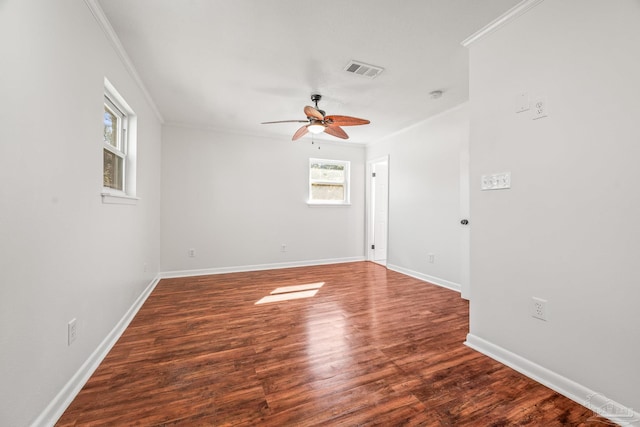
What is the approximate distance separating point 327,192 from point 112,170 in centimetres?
366

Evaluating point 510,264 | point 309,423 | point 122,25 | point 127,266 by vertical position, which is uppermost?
point 122,25

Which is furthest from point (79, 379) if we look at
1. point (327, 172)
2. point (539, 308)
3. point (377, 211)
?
point (377, 211)

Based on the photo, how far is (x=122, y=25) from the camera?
2.02 meters

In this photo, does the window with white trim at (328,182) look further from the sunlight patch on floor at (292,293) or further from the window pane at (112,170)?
the window pane at (112,170)

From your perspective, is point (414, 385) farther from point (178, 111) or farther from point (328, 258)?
point (178, 111)

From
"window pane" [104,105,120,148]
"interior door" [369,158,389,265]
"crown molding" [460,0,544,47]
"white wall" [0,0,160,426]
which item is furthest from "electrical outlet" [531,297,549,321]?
"interior door" [369,158,389,265]

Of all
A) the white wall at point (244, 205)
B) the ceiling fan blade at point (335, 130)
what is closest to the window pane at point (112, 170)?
the white wall at point (244, 205)

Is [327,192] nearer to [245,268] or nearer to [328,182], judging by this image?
[328,182]

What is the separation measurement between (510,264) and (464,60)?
1885 millimetres

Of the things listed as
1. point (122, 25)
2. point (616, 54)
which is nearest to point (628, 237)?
point (616, 54)

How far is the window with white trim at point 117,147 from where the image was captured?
7.52 feet

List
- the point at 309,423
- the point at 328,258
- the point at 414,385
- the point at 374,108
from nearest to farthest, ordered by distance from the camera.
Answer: the point at 309,423 < the point at 414,385 < the point at 374,108 < the point at 328,258

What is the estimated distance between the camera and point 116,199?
2.24 meters

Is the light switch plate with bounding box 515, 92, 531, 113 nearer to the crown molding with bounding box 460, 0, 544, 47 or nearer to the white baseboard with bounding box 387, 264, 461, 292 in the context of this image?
the crown molding with bounding box 460, 0, 544, 47
